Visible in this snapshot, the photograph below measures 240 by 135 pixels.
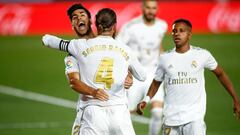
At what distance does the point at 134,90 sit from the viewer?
13.7 metres

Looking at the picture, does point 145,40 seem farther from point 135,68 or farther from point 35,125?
point 135,68

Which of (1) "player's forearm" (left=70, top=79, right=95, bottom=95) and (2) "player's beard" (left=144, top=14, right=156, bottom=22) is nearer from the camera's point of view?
(1) "player's forearm" (left=70, top=79, right=95, bottom=95)

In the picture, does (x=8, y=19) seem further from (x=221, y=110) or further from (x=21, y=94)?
(x=221, y=110)

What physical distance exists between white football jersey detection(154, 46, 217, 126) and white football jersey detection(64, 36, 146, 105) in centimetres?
100

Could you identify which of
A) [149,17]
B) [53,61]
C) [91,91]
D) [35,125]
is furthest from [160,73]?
[53,61]

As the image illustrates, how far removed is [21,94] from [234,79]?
577 centimetres

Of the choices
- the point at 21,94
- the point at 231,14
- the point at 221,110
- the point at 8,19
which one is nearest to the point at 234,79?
the point at 221,110

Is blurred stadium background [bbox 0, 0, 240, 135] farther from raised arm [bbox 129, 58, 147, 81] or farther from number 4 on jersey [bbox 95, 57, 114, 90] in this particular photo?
number 4 on jersey [bbox 95, 57, 114, 90]

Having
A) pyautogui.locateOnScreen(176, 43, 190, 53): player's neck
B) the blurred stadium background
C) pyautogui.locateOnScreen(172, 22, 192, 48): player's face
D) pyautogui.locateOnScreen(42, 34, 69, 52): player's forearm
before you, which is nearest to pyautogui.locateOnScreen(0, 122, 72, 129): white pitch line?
the blurred stadium background

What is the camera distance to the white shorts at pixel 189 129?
9.52m

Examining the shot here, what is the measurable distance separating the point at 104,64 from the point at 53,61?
58.3ft

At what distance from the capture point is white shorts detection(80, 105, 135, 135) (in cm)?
873

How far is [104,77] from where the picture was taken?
8766 millimetres

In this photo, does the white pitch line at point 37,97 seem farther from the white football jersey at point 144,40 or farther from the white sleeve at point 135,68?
the white sleeve at point 135,68
